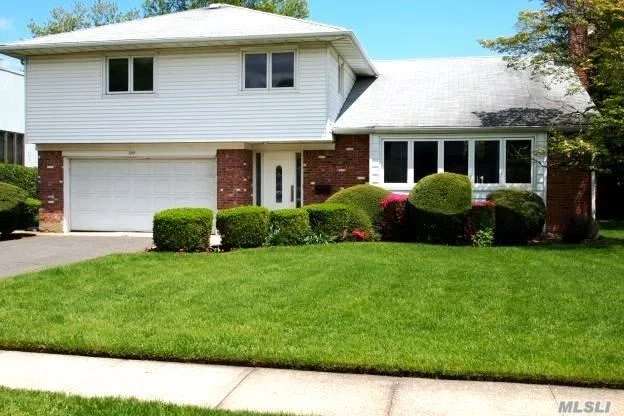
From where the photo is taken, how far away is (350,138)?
1772 cm

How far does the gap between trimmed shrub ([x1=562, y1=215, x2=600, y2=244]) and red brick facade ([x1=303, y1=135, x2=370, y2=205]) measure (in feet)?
17.9

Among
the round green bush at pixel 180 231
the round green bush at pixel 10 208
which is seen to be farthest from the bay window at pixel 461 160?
the round green bush at pixel 10 208

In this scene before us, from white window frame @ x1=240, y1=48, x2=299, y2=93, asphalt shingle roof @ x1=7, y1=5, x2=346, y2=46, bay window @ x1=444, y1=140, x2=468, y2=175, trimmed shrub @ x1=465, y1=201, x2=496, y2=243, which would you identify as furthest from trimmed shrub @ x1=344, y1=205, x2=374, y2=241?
asphalt shingle roof @ x1=7, y1=5, x2=346, y2=46

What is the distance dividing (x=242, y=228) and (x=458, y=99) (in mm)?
8138

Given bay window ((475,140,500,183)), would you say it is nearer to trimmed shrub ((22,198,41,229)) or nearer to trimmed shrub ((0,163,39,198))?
trimmed shrub ((22,198,41,229))

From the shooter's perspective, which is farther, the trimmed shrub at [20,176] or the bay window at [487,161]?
the trimmed shrub at [20,176]

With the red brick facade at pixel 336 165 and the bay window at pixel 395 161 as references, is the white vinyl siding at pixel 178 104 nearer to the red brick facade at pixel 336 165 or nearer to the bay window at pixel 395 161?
the red brick facade at pixel 336 165

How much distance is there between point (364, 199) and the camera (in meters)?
15.6

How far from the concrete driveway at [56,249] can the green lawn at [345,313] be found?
1.37m

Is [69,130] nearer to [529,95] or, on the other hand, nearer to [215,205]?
[215,205]

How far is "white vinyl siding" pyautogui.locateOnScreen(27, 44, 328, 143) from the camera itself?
16844 mm

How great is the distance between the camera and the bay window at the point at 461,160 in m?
16.8

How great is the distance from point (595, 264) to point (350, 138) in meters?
7.97

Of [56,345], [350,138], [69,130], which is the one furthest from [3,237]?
[56,345]
